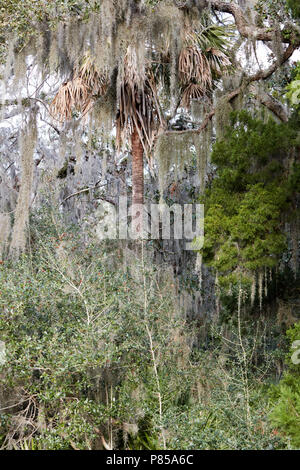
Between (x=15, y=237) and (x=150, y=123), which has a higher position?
(x=150, y=123)

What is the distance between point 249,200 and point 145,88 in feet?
9.97

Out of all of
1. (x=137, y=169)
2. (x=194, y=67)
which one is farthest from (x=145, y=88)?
(x=137, y=169)

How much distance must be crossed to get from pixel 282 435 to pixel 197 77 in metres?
5.15

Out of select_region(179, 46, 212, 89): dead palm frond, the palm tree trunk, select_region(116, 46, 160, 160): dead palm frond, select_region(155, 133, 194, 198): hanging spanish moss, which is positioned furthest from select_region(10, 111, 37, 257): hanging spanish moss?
select_region(179, 46, 212, 89): dead palm frond

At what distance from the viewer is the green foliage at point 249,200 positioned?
4895 millimetres

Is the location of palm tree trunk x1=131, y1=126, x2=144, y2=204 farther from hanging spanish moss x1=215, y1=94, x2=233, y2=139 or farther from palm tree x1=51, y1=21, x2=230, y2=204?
hanging spanish moss x1=215, y1=94, x2=233, y2=139

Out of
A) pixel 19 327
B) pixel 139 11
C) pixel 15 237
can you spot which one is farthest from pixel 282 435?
pixel 139 11

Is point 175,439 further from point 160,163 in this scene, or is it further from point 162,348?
point 160,163

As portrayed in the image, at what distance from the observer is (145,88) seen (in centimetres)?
725

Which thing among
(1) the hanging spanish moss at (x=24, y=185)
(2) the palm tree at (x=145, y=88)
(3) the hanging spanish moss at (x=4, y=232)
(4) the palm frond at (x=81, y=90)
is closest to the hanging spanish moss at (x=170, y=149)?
(2) the palm tree at (x=145, y=88)

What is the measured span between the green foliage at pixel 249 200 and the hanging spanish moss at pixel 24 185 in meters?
2.50

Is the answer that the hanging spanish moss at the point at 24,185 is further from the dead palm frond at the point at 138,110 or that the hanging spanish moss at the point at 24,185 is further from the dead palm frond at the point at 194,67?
the dead palm frond at the point at 194,67

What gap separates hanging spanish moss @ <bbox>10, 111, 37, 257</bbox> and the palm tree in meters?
0.76
